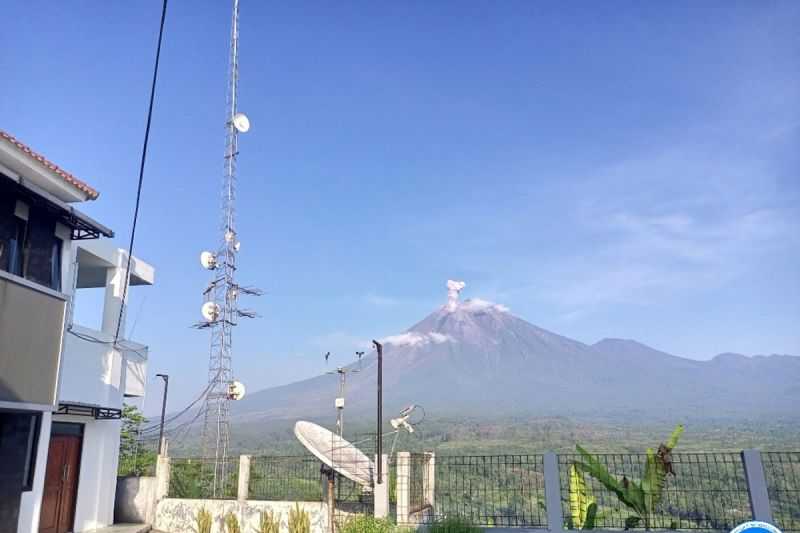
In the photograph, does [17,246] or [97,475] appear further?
[97,475]

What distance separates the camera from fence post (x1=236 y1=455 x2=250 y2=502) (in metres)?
13.6

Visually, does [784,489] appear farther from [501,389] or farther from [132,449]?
[501,389]

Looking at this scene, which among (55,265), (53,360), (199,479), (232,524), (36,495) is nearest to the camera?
(53,360)

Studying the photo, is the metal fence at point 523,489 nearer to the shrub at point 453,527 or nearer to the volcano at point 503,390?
the shrub at point 453,527

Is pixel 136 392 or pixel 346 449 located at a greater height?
pixel 136 392

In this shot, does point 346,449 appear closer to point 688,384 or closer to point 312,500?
point 312,500

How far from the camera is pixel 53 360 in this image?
913 cm

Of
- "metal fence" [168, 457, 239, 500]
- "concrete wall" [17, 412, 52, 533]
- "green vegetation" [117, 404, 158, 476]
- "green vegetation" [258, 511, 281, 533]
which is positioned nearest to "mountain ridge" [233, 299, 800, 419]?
"green vegetation" [117, 404, 158, 476]

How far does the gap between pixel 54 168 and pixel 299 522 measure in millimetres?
8026

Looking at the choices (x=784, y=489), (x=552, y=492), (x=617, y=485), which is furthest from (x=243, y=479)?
(x=784, y=489)

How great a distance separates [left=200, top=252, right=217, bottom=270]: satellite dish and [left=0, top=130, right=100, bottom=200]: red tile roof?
8.30 meters

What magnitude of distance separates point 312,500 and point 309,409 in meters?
129

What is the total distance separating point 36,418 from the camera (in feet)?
31.8

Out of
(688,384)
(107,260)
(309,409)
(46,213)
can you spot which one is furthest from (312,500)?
(688,384)
